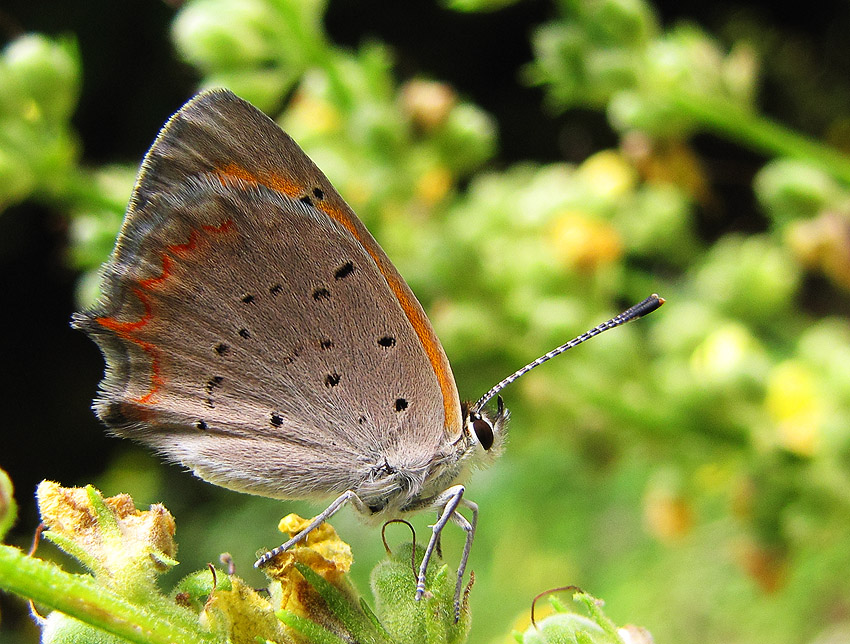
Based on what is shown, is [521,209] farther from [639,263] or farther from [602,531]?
[602,531]

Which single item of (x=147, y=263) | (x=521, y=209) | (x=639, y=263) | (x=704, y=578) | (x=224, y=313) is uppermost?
(x=147, y=263)

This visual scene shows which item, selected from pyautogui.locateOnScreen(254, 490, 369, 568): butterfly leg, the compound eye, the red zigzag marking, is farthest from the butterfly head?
the red zigzag marking

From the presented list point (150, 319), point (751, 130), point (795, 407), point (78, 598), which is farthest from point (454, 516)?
point (751, 130)

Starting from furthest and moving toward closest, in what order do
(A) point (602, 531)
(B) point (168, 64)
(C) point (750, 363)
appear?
(B) point (168, 64), (A) point (602, 531), (C) point (750, 363)

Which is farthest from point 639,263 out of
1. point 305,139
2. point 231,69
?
point 231,69

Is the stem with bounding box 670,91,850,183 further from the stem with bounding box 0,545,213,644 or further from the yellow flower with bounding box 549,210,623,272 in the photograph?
the stem with bounding box 0,545,213,644

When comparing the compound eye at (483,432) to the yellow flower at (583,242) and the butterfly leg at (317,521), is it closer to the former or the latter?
the butterfly leg at (317,521)
